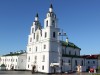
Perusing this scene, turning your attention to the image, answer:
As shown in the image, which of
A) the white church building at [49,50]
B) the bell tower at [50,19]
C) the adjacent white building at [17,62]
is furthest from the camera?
the adjacent white building at [17,62]

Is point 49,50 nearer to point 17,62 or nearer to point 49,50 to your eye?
point 49,50

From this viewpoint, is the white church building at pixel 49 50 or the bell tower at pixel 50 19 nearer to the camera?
the white church building at pixel 49 50

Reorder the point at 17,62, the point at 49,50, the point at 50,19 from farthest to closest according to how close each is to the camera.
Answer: the point at 17,62 → the point at 50,19 → the point at 49,50

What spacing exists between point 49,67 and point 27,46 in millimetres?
17119

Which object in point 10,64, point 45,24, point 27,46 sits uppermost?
point 45,24

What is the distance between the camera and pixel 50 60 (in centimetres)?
6206

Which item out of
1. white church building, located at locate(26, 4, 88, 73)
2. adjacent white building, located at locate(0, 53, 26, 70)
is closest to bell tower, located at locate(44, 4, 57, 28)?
white church building, located at locate(26, 4, 88, 73)

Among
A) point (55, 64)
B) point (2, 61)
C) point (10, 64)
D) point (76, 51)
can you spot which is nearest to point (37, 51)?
point (55, 64)

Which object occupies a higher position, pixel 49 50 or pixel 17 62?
pixel 49 50

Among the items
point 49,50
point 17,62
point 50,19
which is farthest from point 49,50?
point 17,62

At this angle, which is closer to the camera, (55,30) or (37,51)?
(55,30)

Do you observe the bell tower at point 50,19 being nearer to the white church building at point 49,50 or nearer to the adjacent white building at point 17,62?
the white church building at point 49,50

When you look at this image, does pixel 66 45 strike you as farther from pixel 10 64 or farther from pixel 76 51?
pixel 10 64

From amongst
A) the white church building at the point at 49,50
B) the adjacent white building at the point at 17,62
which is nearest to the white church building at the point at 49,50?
the white church building at the point at 49,50
